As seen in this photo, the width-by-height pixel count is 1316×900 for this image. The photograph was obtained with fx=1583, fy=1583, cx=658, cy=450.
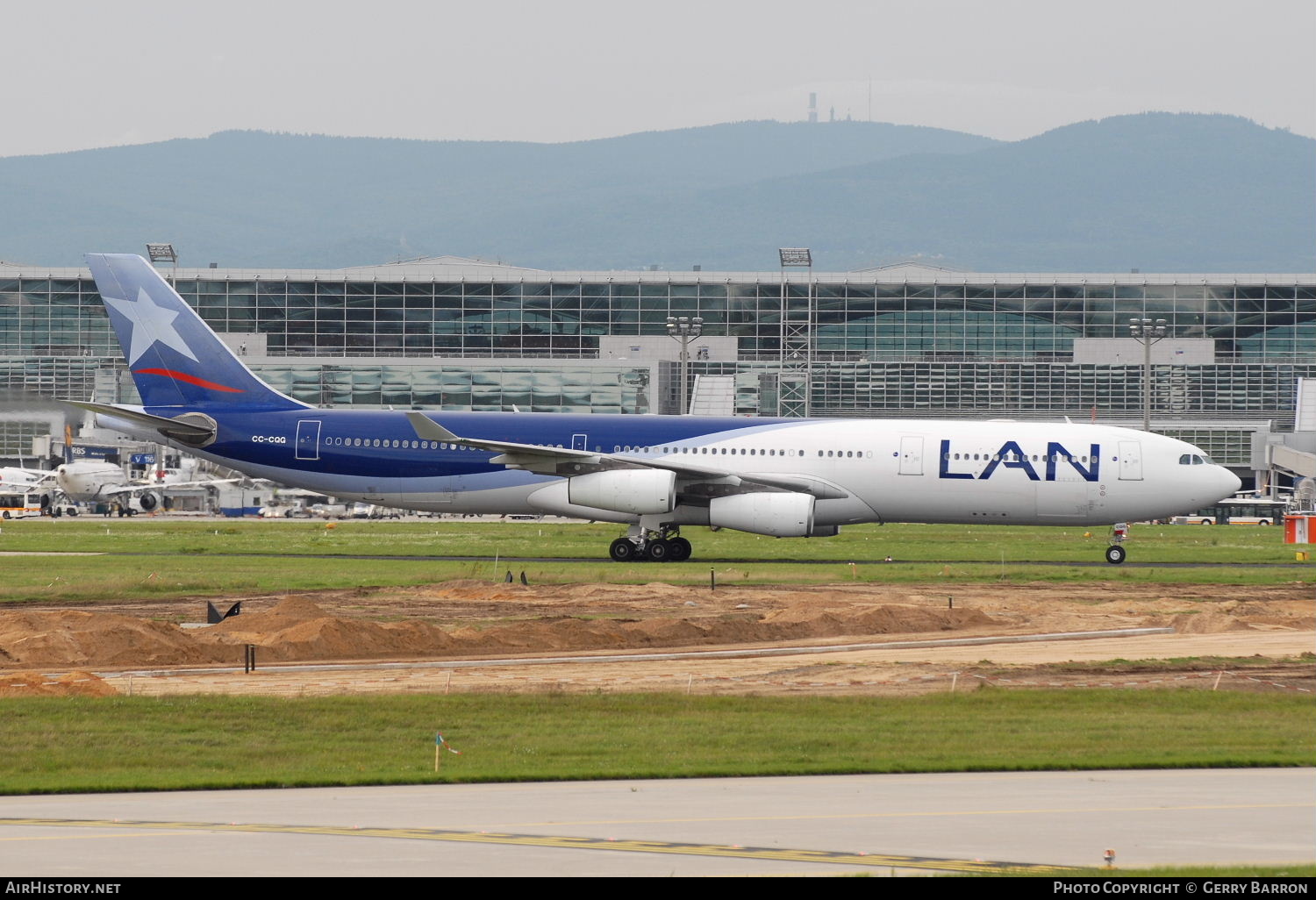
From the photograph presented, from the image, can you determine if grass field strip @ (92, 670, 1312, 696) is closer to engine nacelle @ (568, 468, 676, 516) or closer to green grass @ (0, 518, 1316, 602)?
green grass @ (0, 518, 1316, 602)

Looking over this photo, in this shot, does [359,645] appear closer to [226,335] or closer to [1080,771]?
[1080,771]

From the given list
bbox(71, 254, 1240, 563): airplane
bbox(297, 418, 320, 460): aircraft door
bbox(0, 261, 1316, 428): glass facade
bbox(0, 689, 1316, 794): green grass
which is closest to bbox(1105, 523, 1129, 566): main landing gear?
bbox(71, 254, 1240, 563): airplane

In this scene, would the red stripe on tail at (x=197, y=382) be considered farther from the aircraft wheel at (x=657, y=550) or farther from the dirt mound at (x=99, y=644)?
the dirt mound at (x=99, y=644)

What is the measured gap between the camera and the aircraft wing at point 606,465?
4366 cm

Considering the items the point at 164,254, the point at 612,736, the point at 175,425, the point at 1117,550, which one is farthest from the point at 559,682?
the point at 164,254

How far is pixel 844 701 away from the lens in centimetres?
2069

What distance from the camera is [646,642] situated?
2703 centimetres

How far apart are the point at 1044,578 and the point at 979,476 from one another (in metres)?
5.11

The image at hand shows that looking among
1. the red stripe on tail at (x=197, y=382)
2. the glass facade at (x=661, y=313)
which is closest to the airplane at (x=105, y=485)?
the glass facade at (x=661, y=313)

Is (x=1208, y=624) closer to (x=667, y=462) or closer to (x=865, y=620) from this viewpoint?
(x=865, y=620)

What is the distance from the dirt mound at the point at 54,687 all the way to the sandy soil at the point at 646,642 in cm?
5

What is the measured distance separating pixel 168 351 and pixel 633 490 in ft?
50.2

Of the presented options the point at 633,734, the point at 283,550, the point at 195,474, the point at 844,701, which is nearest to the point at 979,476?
the point at 283,550

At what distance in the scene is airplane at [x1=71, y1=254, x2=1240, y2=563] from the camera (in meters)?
44.3
